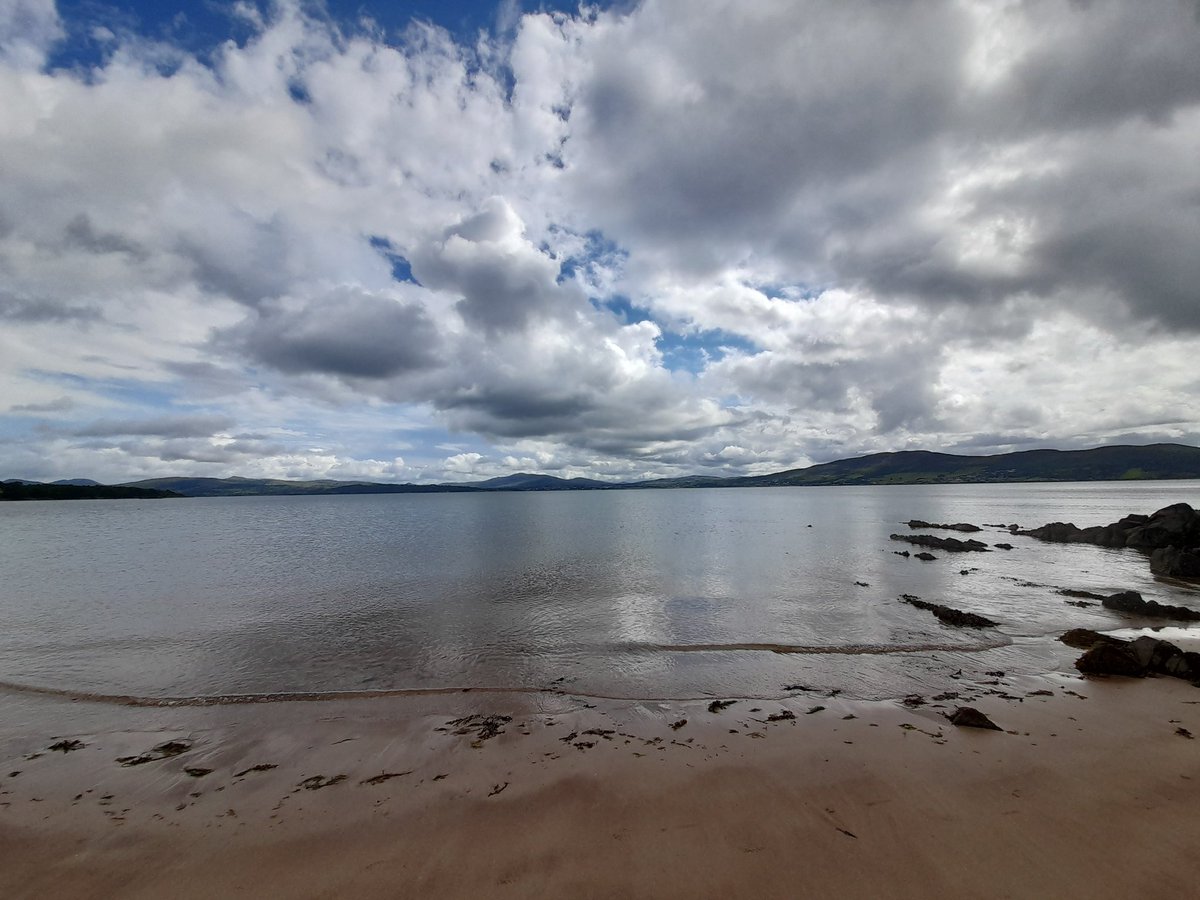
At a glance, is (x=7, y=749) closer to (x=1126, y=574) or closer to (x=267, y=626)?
(x=267, y=626)

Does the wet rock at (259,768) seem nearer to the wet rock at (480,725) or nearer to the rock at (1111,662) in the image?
the wet rock at (480,725)

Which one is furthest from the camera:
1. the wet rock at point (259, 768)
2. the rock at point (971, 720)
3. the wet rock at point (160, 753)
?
the rock at point (971, 720)

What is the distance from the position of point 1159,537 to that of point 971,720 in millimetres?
59166

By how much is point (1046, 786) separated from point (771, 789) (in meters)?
5.41

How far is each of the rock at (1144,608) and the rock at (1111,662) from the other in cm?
1336

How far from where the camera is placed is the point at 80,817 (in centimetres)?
966

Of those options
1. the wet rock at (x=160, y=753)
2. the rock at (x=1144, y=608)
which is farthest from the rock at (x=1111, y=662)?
the wet rock at (x=160, y=753)

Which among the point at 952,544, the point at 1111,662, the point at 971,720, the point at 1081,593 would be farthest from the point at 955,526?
the point at 971,720

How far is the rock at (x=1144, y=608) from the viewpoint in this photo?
24.7 metres

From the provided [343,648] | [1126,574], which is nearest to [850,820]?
[343,648]

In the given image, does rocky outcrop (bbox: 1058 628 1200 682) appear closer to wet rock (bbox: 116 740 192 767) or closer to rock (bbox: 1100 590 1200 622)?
rock (bbox: 1100 590 1200 622)

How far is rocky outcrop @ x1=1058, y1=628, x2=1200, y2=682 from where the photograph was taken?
16.0 metres

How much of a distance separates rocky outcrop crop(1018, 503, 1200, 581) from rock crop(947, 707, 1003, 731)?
40389 mm

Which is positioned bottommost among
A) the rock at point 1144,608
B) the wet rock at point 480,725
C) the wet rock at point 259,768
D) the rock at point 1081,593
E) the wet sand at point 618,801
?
the rock at point 1081,593
